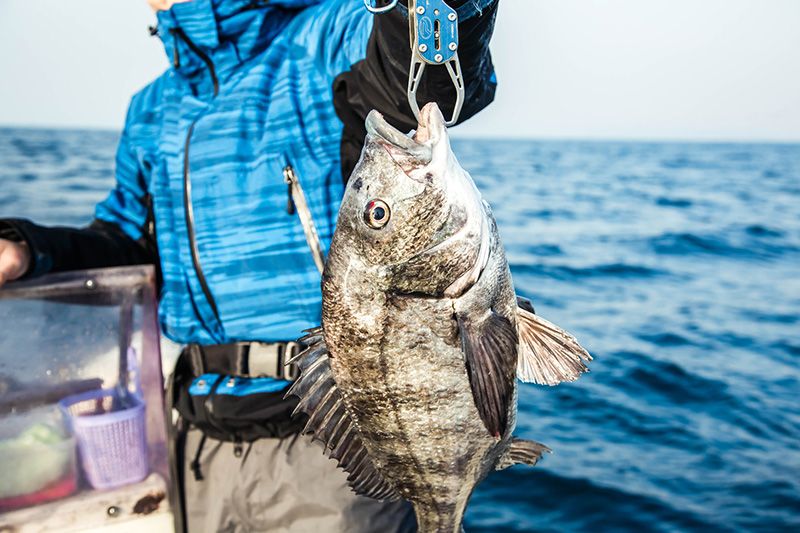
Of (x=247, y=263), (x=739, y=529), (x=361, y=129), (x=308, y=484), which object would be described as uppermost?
(x=361, y=129)

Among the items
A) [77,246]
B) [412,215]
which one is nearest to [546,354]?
[412,215]

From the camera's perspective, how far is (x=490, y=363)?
1731 millimetres

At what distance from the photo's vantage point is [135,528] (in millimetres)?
3141

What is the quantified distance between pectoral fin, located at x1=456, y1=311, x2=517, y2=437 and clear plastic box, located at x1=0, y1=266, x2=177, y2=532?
178 cm

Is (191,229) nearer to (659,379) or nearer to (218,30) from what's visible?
(218,30)

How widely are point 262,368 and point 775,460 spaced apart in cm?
502

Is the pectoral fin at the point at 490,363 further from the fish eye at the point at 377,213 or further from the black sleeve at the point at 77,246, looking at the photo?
the black sleeve at the point at 77,246

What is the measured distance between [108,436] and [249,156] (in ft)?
4.66

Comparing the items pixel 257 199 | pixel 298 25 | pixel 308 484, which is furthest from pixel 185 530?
pixel 298 25

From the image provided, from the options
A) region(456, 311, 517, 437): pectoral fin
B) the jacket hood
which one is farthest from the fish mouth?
the jacket hood

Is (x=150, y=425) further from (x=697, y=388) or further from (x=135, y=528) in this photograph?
(x=697, y=388)

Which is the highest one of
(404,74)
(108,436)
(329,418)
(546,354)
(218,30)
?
(218,30)

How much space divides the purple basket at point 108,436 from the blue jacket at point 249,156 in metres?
0.44

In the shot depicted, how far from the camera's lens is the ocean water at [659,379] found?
5301mm
